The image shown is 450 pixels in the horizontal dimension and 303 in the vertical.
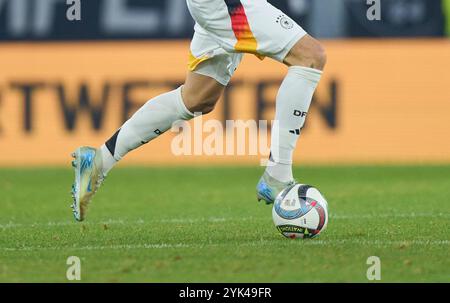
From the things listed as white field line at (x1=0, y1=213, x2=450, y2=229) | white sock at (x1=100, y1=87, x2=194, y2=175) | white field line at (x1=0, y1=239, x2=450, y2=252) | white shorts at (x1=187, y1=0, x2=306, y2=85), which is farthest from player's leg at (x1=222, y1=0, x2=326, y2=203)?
white field line at (x1=0, y1=213, x2=450, y2=229)

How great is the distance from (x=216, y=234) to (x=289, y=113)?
0.95 m

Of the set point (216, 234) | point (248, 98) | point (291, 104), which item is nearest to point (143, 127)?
point (216, 234)

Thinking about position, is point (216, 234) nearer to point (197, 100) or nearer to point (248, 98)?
point (197, 100)

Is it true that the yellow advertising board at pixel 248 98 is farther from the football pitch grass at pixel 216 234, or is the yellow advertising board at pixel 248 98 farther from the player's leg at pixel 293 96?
the player's leg at pixel 293 96

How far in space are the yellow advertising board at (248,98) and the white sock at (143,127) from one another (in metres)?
7.17

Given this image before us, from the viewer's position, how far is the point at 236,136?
14273mm

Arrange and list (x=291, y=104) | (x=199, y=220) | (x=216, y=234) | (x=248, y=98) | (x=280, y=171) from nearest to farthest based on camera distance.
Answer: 1. (x=291, y=104)
2. (x=280, y=171)
3. (x=216, y=234)
4. (x=199, y=220)
5. (x=248, y=98)

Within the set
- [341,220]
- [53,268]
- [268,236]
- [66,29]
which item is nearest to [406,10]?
[66,29]

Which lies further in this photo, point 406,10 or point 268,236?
point 406,10

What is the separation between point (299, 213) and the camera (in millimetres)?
6316

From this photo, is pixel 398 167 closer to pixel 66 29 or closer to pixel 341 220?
pixel 66 29

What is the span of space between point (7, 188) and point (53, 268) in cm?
613

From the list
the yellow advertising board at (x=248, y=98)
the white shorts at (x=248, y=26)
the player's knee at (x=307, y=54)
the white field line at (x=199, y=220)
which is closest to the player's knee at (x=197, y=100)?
the white shorts at (x=248, y=26)

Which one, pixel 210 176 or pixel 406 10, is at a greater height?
pixel 406 10
